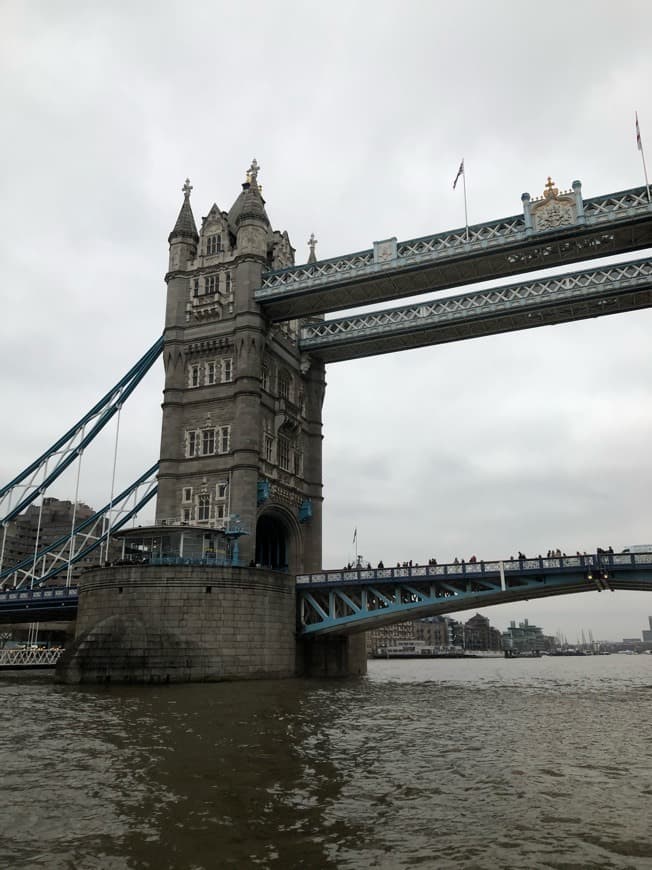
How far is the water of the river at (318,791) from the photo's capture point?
10344 millimetres

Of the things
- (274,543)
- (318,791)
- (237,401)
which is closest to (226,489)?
(237,401)

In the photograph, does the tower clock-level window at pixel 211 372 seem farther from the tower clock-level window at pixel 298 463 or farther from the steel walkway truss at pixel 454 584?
the steel walkway truss at pixel 454 584

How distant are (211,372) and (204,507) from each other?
10417 mm

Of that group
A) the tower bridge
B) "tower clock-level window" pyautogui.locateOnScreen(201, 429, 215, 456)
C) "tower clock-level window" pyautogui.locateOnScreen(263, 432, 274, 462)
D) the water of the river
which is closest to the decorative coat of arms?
the tower bridge

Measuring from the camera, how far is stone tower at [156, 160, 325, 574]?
52.4 meters

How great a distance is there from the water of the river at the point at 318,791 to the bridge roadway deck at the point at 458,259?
32.3 meters

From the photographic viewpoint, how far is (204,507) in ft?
172

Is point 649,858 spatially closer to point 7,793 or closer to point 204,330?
point 7,793

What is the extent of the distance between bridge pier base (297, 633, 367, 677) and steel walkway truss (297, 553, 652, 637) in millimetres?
1946

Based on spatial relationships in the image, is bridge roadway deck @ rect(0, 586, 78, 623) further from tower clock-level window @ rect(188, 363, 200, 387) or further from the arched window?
the arched window

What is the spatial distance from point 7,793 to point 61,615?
186 feet

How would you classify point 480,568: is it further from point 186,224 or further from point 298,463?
point 186,224

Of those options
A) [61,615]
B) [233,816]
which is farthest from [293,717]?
[61,615]

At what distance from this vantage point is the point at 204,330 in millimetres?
56219
